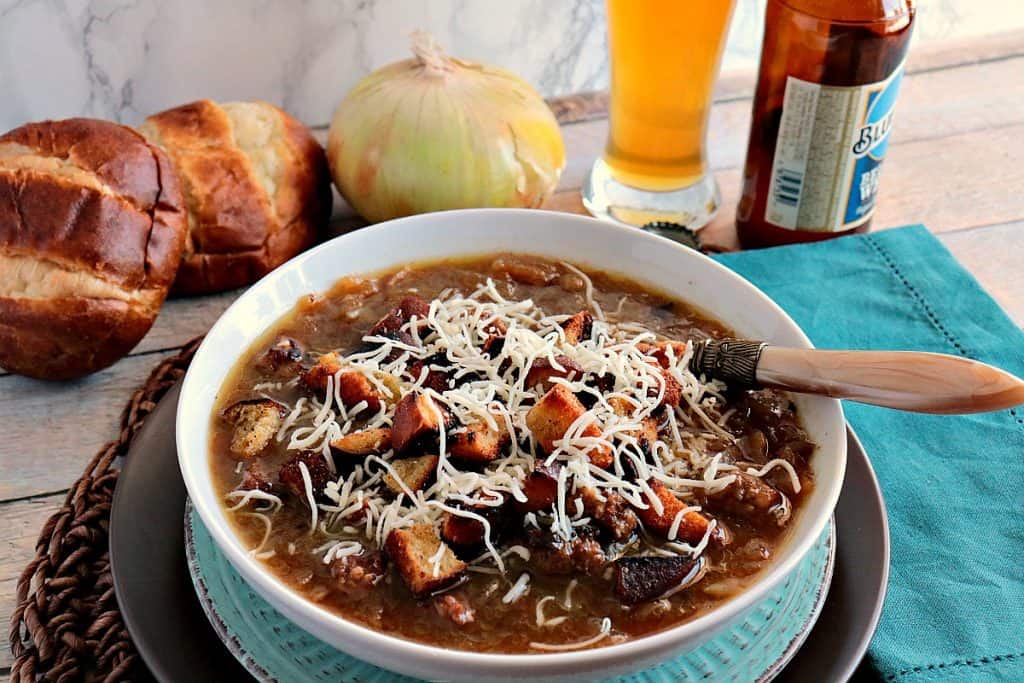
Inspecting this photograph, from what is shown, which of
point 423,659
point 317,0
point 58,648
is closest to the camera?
point 423,659

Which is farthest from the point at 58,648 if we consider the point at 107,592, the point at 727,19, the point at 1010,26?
the point at 1010,26

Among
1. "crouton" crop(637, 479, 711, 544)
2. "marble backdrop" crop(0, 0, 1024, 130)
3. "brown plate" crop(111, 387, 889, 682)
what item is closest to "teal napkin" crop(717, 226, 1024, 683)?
"brown plate" crop(111, 387, 889, 682)

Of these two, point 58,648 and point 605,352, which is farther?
point 605,352

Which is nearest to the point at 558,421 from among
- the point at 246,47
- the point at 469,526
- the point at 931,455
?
the point at 469,526

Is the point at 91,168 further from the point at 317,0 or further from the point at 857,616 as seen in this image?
the point at 857,616

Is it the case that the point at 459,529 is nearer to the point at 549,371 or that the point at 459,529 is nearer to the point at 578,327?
the point at 549,371

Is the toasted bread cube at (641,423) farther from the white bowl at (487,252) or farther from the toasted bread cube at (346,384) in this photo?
the toasted bread cube at (346,384)
